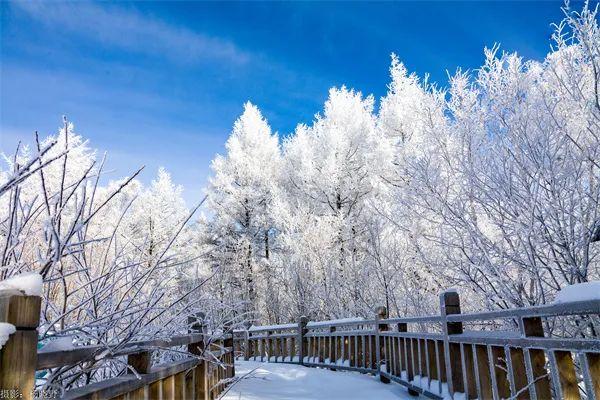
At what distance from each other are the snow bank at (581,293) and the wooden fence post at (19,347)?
7.84ft

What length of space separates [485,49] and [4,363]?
5.65 metres

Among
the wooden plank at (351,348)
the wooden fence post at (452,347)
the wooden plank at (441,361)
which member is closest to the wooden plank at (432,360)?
the wooden plank at (441,361)

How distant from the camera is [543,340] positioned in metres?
2.66

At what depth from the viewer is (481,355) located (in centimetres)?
377

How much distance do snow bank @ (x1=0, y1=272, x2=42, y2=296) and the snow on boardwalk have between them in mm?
4176

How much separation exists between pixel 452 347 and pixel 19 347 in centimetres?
394

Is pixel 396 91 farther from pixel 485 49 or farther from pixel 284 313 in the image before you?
pixel 485 49

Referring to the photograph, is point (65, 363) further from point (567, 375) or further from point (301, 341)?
point (301, 341)

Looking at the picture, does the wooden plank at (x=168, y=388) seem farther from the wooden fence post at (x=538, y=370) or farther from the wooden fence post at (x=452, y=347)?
the wooden fence post at (x=452, y=347)

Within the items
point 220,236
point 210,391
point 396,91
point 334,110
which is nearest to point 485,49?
point 210,391

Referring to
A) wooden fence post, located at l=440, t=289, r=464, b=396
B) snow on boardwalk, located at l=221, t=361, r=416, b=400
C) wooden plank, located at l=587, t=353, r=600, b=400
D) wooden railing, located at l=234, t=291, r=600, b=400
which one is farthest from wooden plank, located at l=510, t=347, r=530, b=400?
snow on boardwalk, located at l=221, t=361, r=416, b=400

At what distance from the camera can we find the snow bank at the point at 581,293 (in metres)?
2.16

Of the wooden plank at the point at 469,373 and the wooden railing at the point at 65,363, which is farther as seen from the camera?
the wooden plank at the point at 469,373

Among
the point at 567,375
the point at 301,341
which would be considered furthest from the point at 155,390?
the point at 301,341
